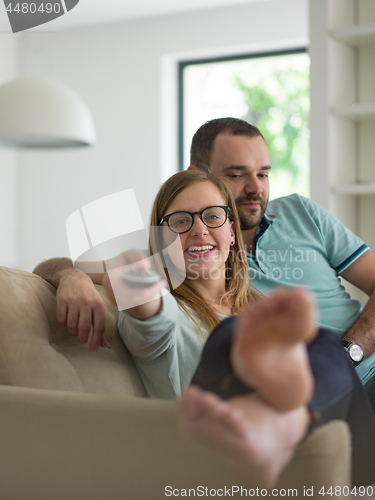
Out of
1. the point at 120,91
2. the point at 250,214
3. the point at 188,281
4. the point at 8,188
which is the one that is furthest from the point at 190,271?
the point at 8,188

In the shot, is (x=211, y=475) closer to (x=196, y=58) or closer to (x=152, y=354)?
(x=152, y=354)

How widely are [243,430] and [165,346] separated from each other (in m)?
0.45

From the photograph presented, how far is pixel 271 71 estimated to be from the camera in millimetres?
4738

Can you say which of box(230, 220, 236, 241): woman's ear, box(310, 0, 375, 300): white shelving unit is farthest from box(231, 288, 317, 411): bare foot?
box(310, 0, 375, 300): white shelving unit

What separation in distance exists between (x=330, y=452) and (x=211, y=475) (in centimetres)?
19

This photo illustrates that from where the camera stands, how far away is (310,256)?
1637mm

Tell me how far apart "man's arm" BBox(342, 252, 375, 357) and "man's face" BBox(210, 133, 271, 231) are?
1.13 feet

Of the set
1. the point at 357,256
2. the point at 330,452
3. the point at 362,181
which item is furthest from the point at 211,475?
the point at 362,181

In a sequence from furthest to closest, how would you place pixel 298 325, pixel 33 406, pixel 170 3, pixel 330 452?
pixel 170 3, pixel 33 406, pixel 330 452, pixel 298 325

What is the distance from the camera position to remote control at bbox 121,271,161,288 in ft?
2.57

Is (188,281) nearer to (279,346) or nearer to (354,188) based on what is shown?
(279,346)

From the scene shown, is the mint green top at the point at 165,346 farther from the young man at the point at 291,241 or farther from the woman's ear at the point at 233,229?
the young man at the point at 291,241

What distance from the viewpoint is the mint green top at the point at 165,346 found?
917mm

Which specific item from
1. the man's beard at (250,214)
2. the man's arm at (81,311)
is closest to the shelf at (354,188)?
the man's beard at (250,214)
